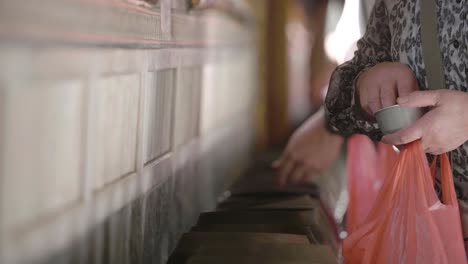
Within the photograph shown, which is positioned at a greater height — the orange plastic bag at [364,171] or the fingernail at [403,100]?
the fingernail at [403,100]

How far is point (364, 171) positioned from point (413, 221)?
0.76 m

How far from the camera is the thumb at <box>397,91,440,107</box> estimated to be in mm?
1007

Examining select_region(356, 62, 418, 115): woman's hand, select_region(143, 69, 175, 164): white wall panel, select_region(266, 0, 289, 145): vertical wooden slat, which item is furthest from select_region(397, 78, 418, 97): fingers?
select_region(266, 0, 289, 145): vertical wooden slat

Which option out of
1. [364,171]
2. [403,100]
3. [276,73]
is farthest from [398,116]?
[276,73]

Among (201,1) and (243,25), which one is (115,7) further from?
(243,25)

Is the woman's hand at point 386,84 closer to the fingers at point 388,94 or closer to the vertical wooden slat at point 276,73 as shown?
the fingers at point 388,94

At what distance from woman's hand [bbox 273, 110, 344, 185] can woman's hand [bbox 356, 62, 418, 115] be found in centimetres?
83

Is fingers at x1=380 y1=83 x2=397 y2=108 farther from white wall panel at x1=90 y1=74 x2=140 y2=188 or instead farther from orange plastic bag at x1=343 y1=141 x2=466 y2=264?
white wall panel at x1=90 y1=74 x2=140 y2=188

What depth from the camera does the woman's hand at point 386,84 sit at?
1.08 meters

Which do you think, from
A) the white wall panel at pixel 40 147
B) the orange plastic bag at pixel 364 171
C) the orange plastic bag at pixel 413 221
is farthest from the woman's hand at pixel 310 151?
the white wall panel at pixel 40 147

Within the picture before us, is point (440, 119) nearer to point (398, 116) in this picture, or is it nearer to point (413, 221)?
point (398, 116)

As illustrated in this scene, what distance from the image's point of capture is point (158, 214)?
118 centimetres

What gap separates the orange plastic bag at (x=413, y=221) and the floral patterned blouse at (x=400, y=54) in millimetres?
98

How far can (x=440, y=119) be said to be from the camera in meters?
1.00
